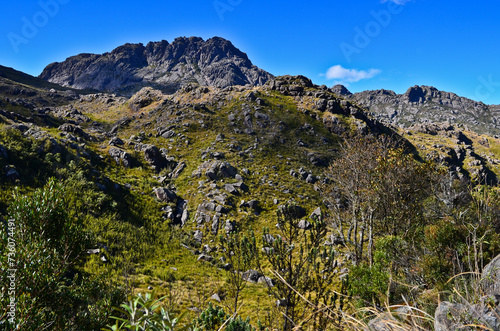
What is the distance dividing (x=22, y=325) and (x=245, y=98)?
194ft

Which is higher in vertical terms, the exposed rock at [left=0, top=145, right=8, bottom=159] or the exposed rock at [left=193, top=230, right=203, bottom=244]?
the exposed rock at [left=0, top=145, right=8, bottom=159]

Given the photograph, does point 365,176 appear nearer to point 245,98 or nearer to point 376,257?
point 376,257

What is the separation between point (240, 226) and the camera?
24.3 m

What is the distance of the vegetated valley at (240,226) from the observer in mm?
4621

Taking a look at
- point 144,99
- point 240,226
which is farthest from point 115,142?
point 144,99

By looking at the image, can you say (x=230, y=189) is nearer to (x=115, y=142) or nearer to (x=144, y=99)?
(x=115, y=142)

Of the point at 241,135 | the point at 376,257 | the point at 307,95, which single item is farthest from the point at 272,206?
the point at 307,95

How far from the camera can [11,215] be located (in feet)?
17.9

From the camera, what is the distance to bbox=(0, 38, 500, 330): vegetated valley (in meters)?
4.62

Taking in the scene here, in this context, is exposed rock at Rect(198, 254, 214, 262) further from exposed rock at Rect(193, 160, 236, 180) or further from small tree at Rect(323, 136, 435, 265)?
exposed rock at Rect(193, 160, 236, 180)

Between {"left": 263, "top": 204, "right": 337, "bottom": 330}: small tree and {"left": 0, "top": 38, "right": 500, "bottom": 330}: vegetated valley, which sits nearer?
{"left": 0, "top": 38, "right": 500, "bottom": 330}: vegetated valley

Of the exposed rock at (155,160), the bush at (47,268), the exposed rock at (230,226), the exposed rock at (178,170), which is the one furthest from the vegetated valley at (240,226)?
the exposed rock at (178,170)

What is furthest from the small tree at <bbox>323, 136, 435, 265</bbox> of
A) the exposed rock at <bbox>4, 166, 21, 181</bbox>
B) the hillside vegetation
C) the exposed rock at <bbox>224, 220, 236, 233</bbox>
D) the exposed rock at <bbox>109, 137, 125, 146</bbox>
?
the exposed rock at <bbox>109, 137, 125, 146</bbox>

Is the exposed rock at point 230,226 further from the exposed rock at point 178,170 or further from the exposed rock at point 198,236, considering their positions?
the exposed rock at point 178,170
